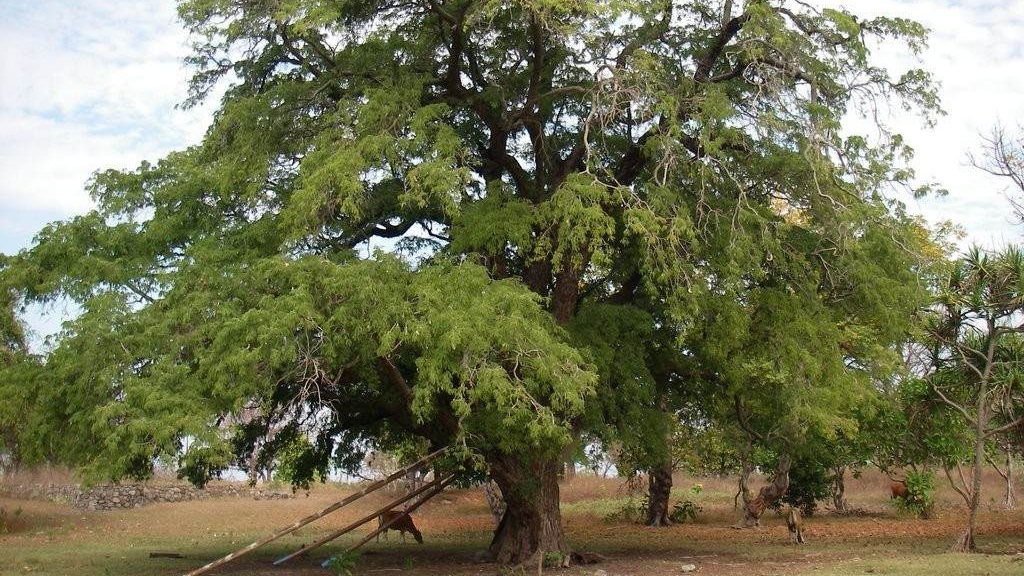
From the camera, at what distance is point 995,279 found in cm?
1530

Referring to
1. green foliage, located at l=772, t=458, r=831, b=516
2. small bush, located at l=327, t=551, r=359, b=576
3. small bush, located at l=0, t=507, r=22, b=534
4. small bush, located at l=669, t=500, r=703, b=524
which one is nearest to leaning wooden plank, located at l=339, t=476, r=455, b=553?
small bush, located at l=327, t=551, r=359, b=576

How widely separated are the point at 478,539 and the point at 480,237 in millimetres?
12010

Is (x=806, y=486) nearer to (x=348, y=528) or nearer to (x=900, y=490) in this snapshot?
(x=900, y=490)

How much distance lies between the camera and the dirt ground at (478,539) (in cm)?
1466

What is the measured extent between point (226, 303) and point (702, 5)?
8890 mm

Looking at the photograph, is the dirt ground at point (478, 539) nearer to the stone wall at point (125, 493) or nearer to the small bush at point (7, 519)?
the small bush at point (7, 519)

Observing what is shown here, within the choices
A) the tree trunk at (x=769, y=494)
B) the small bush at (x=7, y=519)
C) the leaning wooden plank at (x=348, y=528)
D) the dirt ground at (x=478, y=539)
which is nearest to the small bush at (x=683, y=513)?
the dirt ground at (x=478, y=539)

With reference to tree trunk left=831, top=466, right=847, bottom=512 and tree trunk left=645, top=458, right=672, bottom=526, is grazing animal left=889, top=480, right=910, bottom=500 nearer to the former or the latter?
tree trunk left=831, top=466, right=847, bottom=512

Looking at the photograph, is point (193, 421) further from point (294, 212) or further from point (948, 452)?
point (948, 452)

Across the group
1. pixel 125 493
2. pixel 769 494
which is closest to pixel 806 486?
pixel 769 494

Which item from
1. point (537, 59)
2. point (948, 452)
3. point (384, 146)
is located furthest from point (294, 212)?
point (948, 452)

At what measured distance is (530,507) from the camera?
1460 cm

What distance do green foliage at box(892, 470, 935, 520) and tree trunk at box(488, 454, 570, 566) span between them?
528 inches

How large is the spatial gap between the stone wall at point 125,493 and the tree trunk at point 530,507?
17.6 metres
